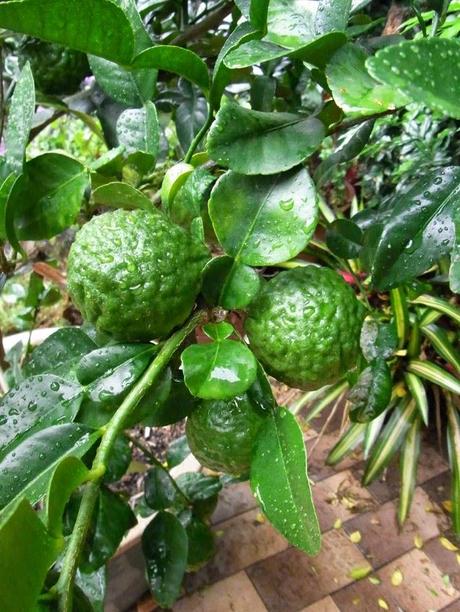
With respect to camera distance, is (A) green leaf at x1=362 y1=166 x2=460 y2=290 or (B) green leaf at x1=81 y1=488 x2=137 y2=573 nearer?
(A) green leaf at x1=362 y1=166 x2=460 y2=290

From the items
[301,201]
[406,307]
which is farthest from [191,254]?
[406,307]

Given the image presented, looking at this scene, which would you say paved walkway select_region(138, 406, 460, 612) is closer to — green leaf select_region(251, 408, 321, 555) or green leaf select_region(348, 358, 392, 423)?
green leaf select_region(348, 358, 392, 423)

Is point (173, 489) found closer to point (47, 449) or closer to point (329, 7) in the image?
point (47, 449)

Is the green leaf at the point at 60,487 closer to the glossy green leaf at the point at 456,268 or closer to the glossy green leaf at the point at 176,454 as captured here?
the glossy green leaf at the point at 456,268

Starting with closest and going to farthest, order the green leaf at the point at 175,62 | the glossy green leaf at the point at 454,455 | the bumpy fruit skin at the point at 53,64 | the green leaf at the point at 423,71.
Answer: the green leaf at the point at 423,71
the green leaf at the point at 175,62
the bumpy fruit skin at the point at 53,64
the glossy green leaf at the point at 454,455

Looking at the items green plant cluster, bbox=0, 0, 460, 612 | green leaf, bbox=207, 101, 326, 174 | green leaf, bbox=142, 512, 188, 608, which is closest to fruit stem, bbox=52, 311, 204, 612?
green plant cluster, bbox=0, 0, 460, 612

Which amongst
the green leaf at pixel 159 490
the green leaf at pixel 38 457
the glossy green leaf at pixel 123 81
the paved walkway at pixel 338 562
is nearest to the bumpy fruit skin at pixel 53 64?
the glossy green leaf at pixel 123 81

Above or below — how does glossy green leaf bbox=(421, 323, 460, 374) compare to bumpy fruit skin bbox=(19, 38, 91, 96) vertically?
below

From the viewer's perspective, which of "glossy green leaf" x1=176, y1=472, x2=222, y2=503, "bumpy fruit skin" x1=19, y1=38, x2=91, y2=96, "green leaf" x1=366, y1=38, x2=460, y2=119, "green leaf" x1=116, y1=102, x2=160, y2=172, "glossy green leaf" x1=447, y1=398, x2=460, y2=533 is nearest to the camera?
"green leaf" x1=366, y1=38, x2=460, y2=119
